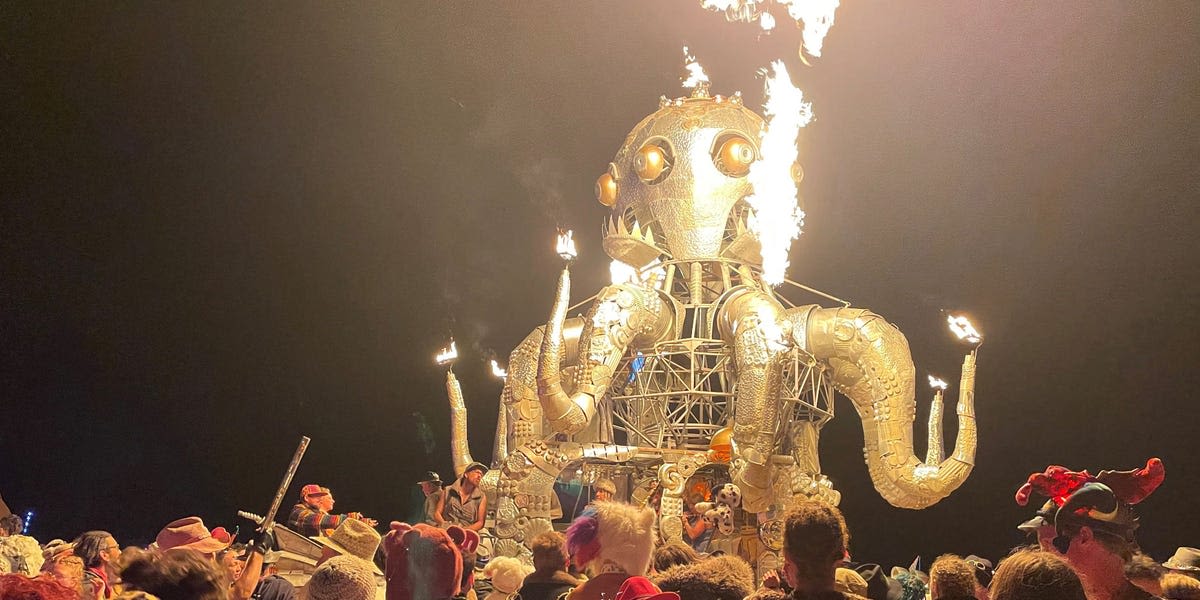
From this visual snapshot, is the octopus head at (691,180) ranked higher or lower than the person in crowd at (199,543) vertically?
higher

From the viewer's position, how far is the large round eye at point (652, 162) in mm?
11508

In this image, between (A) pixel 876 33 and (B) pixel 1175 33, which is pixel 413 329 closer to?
(A) pixel 876 33

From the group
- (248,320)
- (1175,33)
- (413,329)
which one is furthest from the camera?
(413,329)

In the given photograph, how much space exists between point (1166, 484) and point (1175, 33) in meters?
5.30

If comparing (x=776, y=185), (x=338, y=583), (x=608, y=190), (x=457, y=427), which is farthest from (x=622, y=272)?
(x=338, y=583)

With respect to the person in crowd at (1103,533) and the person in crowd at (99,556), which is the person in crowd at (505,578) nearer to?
the person in crowd at (99,556)

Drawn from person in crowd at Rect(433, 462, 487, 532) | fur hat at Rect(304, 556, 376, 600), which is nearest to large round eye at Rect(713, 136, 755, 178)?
person in crowd at Rect(433, 462, 487, 532)

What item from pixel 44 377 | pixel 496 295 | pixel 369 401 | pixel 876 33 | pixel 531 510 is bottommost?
pixel 531 510

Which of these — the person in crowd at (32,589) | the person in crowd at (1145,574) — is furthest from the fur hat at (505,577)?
the person in crowd at (1145,574)

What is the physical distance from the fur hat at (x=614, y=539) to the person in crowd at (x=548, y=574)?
167 mm

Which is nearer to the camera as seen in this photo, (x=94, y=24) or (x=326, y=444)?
(x=94, y=24)

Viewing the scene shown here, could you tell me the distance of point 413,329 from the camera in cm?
1588

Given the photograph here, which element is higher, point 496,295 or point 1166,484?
point 496,295

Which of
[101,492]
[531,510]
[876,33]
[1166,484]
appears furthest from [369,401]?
[1166,484]
